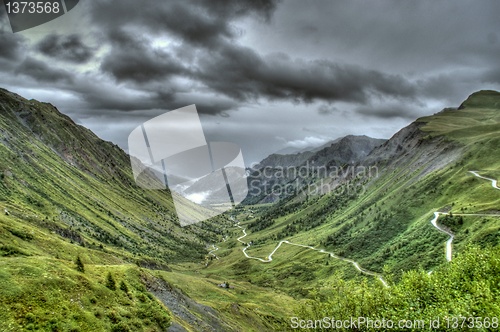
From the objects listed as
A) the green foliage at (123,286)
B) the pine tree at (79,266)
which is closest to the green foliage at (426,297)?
the green foliage at (123,286)

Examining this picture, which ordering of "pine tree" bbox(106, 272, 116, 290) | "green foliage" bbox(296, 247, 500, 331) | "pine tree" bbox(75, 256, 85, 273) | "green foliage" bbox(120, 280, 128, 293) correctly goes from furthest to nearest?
1. "green foliage" bbox(120, 280, 128, 293)
2. "pine tree" bbox(106, 272, 116, 290)
3. "pine tree" bbox(75, 256, 85, 273)
4. "green foliage" bbox(296, 247, 500, 331)

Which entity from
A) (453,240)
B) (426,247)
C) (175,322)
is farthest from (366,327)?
(426,247)

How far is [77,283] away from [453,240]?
5379 inches

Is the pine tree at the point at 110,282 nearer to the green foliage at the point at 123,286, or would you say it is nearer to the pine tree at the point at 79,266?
the green foliage at the point at 123,286

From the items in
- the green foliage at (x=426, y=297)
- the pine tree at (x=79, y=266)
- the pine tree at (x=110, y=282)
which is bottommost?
the green foliage at (x=426, y=297)

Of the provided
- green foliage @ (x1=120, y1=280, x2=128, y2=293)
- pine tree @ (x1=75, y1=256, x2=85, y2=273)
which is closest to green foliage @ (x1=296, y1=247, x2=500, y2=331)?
green foliage @ (x1=120, y1=280, x2=128, y2=293)

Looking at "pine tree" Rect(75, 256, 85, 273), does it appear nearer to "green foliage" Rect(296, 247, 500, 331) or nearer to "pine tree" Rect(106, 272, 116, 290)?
"pine tree" Rect(106, 272, 116, 290)

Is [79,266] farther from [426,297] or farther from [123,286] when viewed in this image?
[426,297]

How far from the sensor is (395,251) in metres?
162

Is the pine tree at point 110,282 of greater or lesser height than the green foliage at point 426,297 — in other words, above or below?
above

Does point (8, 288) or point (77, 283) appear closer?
point (8, 288)

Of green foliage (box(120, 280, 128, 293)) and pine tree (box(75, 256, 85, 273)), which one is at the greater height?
pine tree (box(75, 256, 85, 273))

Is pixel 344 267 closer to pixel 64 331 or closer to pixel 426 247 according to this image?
pixel 426 247

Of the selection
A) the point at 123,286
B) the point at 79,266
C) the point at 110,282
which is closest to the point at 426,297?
the point at 123,286
